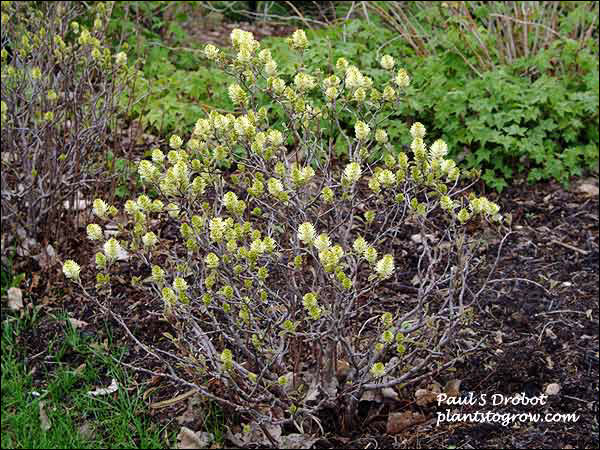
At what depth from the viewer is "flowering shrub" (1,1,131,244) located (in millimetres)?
3682

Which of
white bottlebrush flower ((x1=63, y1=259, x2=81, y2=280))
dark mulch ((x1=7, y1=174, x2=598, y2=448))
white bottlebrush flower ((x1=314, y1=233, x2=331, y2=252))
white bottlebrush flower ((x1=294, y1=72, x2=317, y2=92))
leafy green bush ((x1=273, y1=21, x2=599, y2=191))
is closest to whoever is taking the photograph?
white bottlebrush flower ((x1=314, y1=233, x2=331, y2=252))

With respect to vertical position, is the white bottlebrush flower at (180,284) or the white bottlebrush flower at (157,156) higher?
the white bottlebrush flower at (157,156)

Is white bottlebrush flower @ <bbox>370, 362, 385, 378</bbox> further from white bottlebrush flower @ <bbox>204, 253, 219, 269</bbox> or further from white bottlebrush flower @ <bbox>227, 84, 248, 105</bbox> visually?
white bottlebrush flower @ <bbox>227, 84, 248, 105</bbox>

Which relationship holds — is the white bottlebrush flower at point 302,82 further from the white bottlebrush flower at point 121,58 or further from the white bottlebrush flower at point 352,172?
the white bottlebrush flower at point 121,58

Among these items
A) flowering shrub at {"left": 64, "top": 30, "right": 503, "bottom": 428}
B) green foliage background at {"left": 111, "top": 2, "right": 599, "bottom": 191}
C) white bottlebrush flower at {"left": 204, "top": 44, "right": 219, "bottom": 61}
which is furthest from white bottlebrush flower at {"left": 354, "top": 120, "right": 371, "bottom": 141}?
green foliage background at {"left": 111, "top": 2, "right": 599, "bottom": 191}

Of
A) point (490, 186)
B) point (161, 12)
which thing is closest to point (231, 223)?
point (490, 186)

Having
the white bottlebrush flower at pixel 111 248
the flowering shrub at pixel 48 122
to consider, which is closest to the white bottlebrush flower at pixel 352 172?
the white bottlebrush flower at pixel 111 248

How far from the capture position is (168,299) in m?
2.38

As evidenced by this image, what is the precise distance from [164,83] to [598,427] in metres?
3.44

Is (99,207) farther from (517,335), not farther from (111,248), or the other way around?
(517,335)

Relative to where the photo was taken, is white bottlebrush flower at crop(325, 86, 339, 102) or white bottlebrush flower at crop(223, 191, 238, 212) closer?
white bottlebrush flower at crop(223, 191, 238, 212)

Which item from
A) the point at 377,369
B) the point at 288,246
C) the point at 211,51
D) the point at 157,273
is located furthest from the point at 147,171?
the point at 377,369

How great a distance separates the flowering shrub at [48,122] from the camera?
145 inches

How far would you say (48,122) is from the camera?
3.63 m
